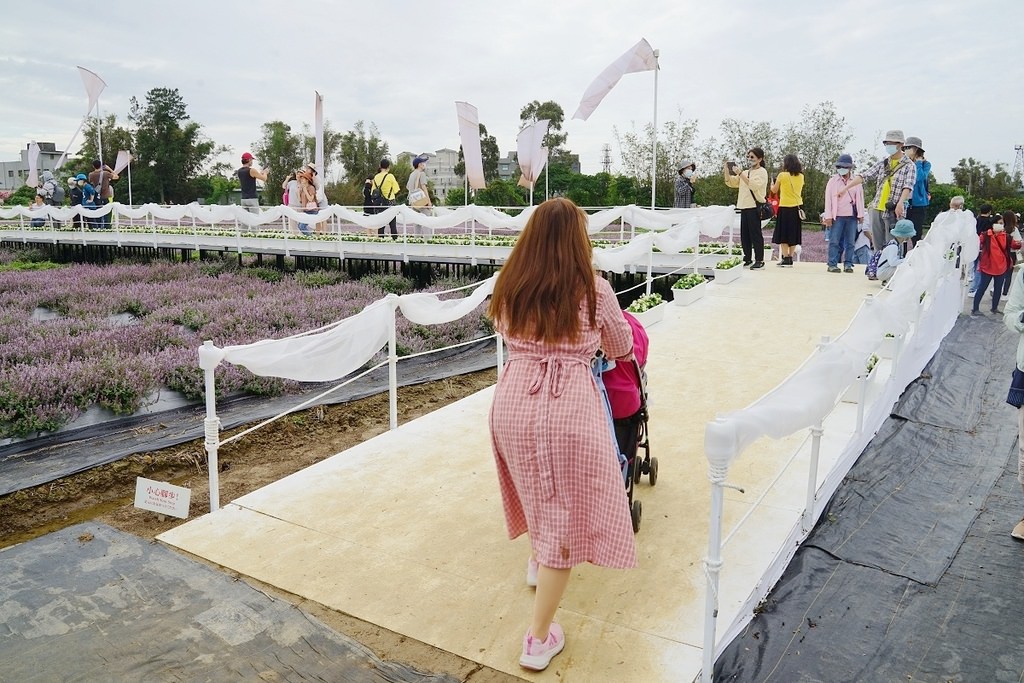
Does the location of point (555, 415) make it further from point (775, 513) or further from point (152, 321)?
point (152, 321)

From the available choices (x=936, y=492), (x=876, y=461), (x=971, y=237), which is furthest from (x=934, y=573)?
(x=971, y=237)

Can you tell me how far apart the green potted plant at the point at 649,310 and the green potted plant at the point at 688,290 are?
0.80m

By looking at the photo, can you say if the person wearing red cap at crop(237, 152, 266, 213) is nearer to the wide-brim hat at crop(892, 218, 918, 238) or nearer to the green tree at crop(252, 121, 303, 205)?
the wide-brim hat at crop(892, 218, 918, 238)

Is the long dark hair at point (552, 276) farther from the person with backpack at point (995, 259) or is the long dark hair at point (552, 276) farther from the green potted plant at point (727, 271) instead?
the person with backpack at point (995, 259)

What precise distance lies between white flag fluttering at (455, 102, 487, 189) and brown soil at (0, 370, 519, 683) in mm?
10496

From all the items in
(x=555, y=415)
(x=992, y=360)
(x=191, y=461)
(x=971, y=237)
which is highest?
(x=971, y=237)

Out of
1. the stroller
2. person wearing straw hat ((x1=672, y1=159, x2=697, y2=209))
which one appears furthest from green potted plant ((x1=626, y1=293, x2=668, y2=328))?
person wearing straw hat ((x1=672, y1=159, x2=697, y2=209))

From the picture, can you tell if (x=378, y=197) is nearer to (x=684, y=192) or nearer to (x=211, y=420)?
(x=684, y=192)

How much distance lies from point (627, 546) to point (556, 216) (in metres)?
1.24

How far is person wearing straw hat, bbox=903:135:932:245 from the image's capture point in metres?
9.63

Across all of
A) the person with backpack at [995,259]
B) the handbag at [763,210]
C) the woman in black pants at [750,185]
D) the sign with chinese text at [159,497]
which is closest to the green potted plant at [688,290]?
the woman in black pants at [750,185]

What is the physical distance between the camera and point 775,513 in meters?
4.11

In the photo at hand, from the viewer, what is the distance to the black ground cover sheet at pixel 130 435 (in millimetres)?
5809

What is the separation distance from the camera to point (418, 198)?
16797 millimetres
